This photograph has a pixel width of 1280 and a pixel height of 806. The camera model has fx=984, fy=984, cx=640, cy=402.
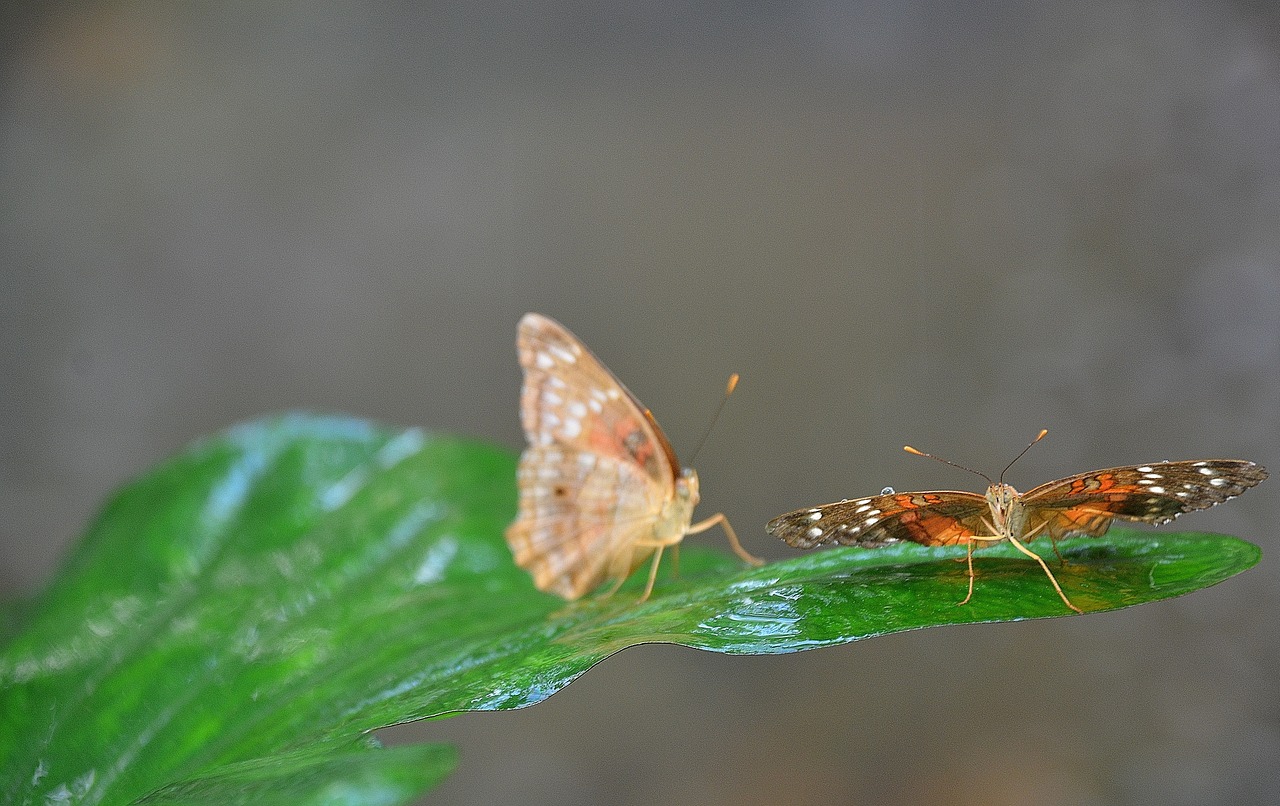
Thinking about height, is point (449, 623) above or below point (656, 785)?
above

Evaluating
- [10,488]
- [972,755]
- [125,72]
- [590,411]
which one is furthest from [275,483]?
[10,488]

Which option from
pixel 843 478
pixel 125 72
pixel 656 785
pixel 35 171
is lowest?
pixel 656 785

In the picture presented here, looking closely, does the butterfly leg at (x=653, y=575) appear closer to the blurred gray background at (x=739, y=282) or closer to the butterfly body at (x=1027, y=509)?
the butterfly body at (x=1027, y=509)

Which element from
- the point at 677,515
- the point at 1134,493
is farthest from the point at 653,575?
the point at 1134,493

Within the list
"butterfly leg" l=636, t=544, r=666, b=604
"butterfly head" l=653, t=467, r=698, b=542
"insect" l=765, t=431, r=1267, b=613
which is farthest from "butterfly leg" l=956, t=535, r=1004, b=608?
"butterfly head" l=653, t=467, r=698, b=542

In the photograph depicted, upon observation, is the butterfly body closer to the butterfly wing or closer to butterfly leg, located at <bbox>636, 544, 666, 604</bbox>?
butterfly leg, located at <bbox>636, 544, 666, 604</bbox>

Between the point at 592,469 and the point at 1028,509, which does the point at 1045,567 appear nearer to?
the point at 1028,509

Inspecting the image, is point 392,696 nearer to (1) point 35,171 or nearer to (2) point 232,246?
(2) point 232,246
